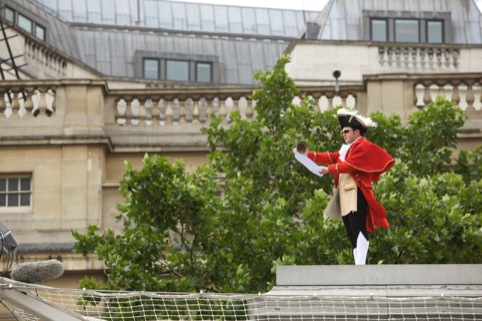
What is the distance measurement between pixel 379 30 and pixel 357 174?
3106 centimetres

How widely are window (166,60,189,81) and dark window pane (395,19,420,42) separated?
6.55 meters

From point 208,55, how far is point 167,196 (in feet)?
97.4

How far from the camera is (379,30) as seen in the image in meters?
50.5

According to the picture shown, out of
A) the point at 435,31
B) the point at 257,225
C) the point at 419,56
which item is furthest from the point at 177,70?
the point at 257,225

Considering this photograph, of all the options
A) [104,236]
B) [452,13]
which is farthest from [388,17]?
[104,236]

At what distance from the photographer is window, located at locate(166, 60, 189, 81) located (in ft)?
176

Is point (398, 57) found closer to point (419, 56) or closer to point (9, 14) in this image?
point (419, 56)

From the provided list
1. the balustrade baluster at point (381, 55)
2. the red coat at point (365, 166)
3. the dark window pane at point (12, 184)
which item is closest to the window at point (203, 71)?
the balustrade baluster at point (381, 55)

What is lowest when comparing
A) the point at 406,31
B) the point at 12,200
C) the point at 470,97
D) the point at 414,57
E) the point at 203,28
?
the point at 12,200

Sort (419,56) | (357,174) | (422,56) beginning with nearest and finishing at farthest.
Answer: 1. (357,174)
2. (419,56)
3. (422,56)

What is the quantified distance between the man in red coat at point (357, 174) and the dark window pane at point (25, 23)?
2938 cm

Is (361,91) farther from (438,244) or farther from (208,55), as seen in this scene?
(208,55)

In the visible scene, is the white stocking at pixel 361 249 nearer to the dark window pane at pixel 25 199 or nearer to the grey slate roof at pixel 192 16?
the dark window pane at pixel 25 199

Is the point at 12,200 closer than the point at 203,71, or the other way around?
the point at 12,200
